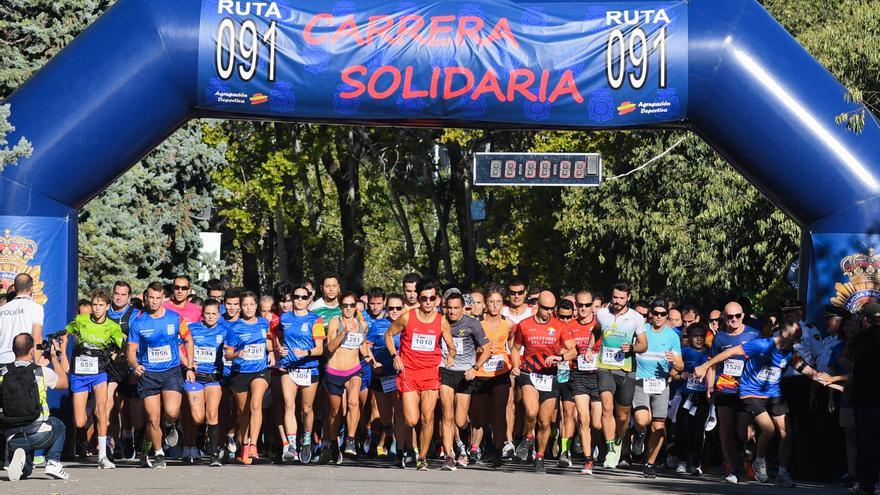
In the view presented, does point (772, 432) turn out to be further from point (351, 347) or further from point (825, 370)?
point (351, 347)

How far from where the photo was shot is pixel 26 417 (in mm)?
12914

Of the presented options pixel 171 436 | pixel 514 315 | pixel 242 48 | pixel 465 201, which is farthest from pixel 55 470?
pixel 465 201

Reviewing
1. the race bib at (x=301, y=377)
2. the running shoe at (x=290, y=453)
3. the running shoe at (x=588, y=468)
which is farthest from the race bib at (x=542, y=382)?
the running shoe at (x=290, y=453)

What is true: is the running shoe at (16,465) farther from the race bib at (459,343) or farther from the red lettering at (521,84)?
the red lettering at (521,84)

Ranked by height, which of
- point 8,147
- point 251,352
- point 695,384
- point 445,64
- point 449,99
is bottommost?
point 695,384

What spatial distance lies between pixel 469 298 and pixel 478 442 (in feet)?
5.41

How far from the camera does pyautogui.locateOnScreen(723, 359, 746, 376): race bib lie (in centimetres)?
1489

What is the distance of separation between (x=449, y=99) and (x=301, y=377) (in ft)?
10.5

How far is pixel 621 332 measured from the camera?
15289 millimetres

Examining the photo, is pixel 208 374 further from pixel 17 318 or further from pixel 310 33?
pixel 310 33

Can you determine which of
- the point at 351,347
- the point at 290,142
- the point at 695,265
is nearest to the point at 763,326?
the point at 351,347

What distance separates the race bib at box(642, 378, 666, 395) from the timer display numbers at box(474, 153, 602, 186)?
11.6 ft

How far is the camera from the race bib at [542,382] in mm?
15273

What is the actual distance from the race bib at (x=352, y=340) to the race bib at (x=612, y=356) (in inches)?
98.5
